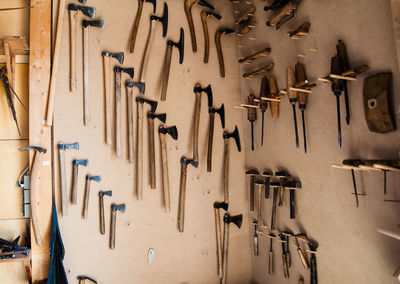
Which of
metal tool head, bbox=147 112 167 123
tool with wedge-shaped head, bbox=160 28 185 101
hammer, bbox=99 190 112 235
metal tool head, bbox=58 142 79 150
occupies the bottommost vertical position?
hammer, bbox=99 190 112 235

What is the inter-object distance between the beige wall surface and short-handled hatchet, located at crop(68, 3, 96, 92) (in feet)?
5.67

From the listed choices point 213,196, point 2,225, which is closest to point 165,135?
point 213,196

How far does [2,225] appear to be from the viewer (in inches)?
96.4

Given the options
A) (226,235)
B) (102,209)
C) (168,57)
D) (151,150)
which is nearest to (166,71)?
(168,57)

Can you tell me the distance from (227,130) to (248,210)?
0.93 meters

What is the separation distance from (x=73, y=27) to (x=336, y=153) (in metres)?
2.54

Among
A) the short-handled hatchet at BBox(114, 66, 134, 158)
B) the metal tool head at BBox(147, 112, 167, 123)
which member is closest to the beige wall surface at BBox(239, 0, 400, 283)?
the metal tool head at BBox(147, 112, 167, 123)

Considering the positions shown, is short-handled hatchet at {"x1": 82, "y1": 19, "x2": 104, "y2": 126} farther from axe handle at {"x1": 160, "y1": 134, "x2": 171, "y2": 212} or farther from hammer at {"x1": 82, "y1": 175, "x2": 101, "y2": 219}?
axe handle at {"x1": 160, "y1": 134, "x2": 171, "y2": 212}

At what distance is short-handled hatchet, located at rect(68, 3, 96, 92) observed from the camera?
2.56m

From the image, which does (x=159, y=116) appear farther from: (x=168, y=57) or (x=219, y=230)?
(x=219, y=230)

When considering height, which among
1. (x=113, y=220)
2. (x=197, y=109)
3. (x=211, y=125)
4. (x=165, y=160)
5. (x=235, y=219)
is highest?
(x=197, y=109)

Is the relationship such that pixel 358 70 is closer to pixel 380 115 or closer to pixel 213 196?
pixel 380 115

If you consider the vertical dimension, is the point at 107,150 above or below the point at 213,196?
above

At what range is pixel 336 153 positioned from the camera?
2.14 m
